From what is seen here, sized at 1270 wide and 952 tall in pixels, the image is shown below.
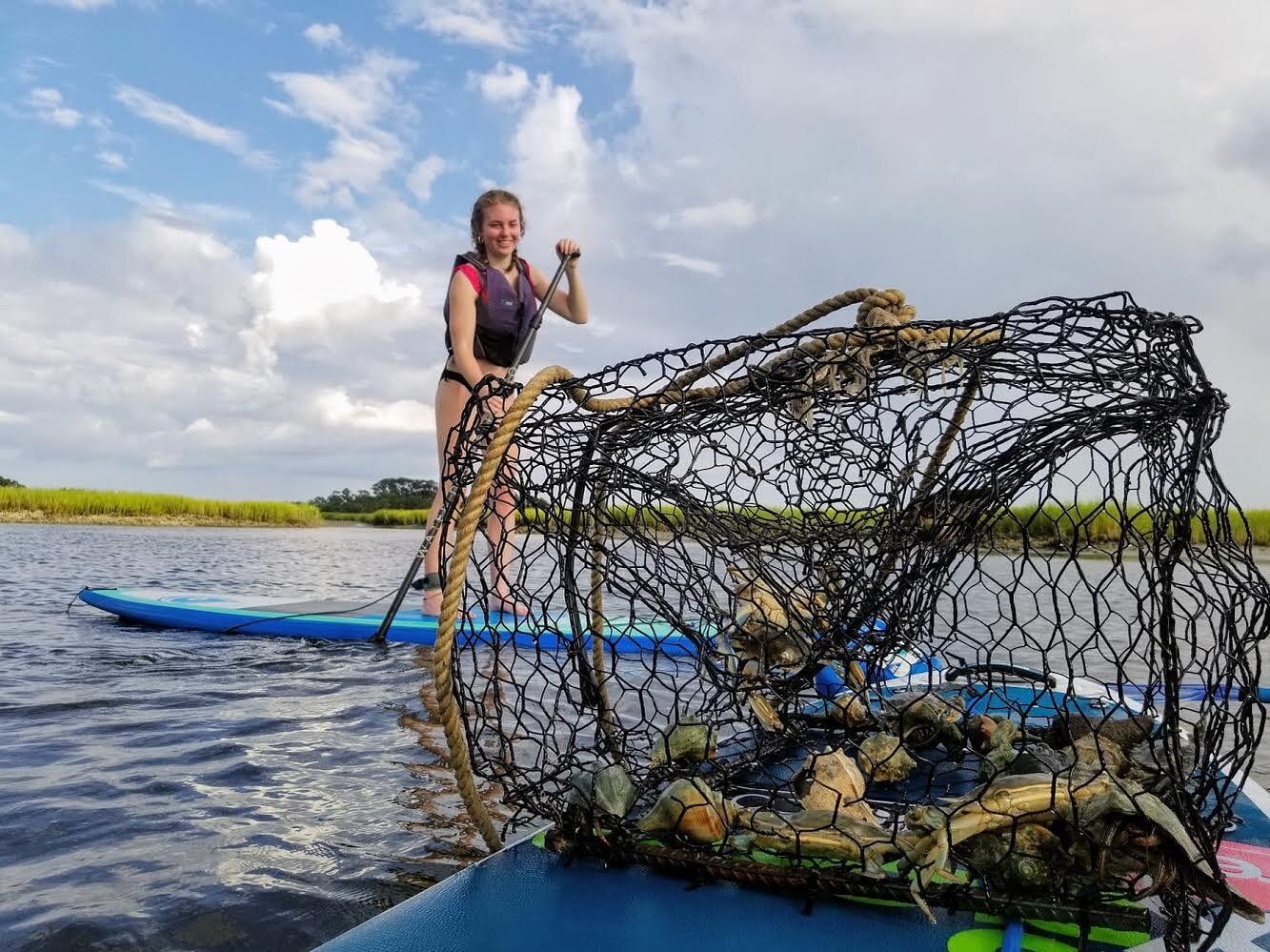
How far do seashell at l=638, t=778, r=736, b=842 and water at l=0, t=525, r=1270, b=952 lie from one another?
86cm

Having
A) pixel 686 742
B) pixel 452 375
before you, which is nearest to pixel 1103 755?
pixel 686 742

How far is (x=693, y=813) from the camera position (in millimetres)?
1995

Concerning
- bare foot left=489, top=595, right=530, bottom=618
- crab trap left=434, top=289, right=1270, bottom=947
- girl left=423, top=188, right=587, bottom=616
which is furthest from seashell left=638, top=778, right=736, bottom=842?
girl left=423, top=188, right=587, bottom=616

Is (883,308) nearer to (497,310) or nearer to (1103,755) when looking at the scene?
(1103,755)

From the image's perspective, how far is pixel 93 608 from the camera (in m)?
8.24

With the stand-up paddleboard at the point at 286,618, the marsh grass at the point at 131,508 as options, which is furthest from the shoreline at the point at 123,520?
the stand-up paddleboard at the point at 286,618

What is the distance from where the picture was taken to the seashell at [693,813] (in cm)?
199

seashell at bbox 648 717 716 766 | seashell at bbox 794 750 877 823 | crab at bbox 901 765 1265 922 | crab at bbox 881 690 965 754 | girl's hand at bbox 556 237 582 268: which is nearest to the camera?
crab at bbox 901 765 1265 922

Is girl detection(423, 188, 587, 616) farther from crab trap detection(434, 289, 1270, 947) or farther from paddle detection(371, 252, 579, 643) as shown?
crab trap detection(434, 289, 1270, 947)

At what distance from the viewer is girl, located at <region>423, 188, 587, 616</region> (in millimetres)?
6133

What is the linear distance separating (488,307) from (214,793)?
3997 mm

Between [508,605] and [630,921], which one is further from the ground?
[508,605]

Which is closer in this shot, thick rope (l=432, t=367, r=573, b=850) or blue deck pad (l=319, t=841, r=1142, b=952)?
blue deck pad (l=319, t=841, r=1142, b=952)

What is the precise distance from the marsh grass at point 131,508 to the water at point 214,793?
2738cm
